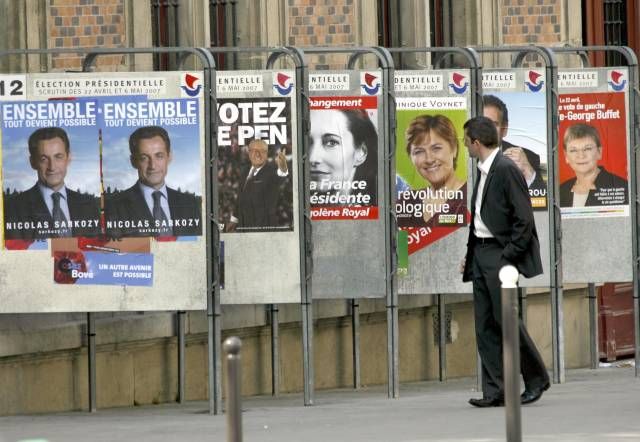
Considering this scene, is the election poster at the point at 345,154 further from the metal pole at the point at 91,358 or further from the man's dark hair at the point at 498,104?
the metal pole at the point at 91,358

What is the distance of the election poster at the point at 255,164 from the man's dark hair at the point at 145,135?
0.50 metres

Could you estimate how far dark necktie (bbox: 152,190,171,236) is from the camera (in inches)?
513

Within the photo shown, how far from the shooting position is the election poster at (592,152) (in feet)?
51.3

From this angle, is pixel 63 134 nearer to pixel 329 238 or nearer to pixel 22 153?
pixel 22 153

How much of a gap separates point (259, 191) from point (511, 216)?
2.06 meters

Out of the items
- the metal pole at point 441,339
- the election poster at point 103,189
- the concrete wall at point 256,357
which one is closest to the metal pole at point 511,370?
the election poster at point 103,189

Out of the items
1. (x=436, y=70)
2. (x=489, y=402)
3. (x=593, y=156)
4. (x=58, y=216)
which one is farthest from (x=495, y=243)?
(x=593, y=156)

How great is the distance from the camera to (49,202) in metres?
12.9

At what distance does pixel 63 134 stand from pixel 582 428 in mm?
3913

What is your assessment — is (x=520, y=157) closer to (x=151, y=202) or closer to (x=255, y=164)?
(x=255, y=164)

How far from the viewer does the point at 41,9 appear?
1543 centimetres

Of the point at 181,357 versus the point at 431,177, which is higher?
the point at 431,177

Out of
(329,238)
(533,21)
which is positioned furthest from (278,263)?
(533,21)

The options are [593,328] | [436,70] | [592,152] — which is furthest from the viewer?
[593,328]
